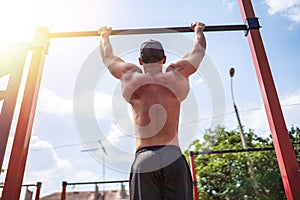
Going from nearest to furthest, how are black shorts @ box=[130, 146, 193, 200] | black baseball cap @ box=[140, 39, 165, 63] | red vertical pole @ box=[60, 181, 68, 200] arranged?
black shorts @ box=[130, 146, 193, 200] → black baseball cap @ box=[140, 39, 165, 63] → red vertical pole @ box=[60, 181, 68, 200]

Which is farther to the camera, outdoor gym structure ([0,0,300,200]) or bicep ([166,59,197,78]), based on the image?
bicep ([166,59,197,78])

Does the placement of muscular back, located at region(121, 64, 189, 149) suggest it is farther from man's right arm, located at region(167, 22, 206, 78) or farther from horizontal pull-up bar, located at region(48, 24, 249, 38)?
horizontal pull-up bar, located at region(48, 24, 249, 38)

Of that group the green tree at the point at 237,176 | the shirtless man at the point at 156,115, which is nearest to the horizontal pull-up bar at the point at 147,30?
the shirtless man at the point at 156,115

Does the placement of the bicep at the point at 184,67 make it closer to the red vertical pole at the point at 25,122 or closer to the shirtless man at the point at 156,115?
the shirtless man at the point at 156,115

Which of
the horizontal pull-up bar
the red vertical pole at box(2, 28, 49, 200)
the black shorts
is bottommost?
the black shorts

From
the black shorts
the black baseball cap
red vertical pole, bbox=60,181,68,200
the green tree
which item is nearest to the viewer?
the black shorts

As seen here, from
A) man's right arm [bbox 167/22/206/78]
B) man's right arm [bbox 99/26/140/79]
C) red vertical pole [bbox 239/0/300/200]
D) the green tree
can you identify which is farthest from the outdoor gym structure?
the green tree

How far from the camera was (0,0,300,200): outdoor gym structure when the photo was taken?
1.86 meters

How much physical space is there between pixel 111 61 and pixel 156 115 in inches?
26.1

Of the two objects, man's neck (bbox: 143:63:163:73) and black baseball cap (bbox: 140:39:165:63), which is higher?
black baseball cap (bbox: 140:39:165:63)

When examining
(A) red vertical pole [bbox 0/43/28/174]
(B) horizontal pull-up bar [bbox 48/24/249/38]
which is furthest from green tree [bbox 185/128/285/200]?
(A) red vertical pole [bbox 0/43/28/174]

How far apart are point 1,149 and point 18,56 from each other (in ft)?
2.57

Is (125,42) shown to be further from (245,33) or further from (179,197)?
(179,197)

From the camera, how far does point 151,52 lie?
1999mm
